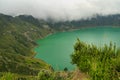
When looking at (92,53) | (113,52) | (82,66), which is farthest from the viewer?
(92,53)

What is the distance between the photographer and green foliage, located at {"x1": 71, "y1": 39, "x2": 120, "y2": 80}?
39.9m

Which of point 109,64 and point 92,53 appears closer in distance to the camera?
point 109,64

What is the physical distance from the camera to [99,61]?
1836 inches

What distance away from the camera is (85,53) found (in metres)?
65.2

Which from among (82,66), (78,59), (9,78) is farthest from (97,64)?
(78,59)

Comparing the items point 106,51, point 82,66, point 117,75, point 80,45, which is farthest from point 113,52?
point 80,45

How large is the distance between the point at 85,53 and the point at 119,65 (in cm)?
2181

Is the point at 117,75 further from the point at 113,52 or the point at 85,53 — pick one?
the point at 85,53

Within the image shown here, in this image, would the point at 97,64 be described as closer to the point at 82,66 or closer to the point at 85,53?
the point at 82,66

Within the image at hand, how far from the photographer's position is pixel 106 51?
53.7m

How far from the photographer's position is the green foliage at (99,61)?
39.9 m

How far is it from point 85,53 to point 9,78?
27436 mm

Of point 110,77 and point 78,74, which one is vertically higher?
point 110,77

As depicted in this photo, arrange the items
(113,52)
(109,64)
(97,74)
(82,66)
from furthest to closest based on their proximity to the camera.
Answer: (82,66) < (113,52) < (109,64) < (97,74)
